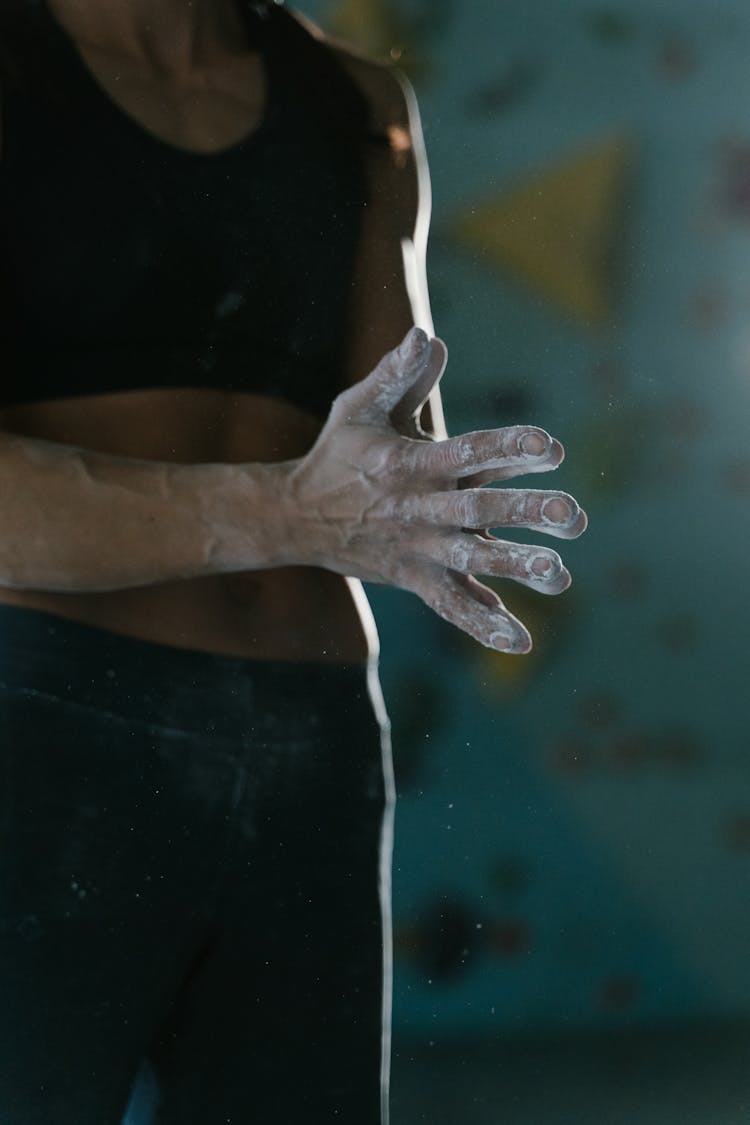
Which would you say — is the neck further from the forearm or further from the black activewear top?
the forearm

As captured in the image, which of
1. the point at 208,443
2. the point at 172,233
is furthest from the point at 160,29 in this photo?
the point at 208,443

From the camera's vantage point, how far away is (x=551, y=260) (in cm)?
72

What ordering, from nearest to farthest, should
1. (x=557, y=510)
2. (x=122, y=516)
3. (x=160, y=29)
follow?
1. (x=557, y=510)
2. (x=122, y=516)
3. (x=160, y=29)

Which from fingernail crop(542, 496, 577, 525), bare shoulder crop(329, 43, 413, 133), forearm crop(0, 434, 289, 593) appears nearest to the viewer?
fingernail crop(542, 496, 577, 525)

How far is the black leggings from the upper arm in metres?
0.23

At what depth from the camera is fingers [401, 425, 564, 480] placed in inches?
21.9

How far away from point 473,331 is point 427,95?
167 millimetres

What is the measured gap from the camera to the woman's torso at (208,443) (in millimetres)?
735

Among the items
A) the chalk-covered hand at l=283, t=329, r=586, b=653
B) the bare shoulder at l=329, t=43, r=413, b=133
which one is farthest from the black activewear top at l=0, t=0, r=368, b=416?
the chalk-covered hand at l=283, t=329, r=586, b=653

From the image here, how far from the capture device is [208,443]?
2.46 ft

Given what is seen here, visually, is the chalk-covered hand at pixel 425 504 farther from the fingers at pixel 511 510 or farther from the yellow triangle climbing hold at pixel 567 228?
the yellow triangle climbing hold at pixel 567 228

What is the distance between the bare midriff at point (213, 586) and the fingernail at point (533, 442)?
226mm

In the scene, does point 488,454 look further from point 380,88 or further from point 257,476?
point 380,88

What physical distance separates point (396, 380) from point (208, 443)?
20 centimetres
